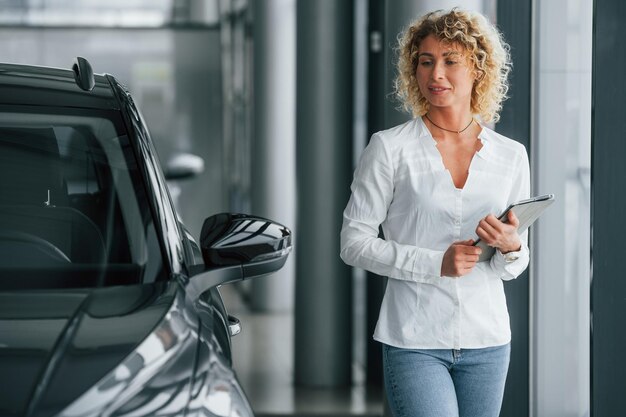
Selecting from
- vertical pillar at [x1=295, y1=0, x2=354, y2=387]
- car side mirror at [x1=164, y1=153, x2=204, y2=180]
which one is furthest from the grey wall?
car side mirror at [x1=164, y1=153, x2=204, y2=180]

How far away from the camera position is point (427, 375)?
2766 mm

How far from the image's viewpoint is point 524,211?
272 cm

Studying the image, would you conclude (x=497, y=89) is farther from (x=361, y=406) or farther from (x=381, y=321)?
(x=361, y=406)

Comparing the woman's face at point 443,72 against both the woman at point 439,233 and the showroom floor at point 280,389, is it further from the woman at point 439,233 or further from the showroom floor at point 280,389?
the showroom floor at point 280,389

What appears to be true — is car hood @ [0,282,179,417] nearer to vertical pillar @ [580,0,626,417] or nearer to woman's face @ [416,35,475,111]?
woman's face @ [416,35,475,111]

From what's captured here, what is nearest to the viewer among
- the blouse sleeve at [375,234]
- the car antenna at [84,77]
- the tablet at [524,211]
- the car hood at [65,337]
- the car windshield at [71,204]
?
the car hood at [65,337]

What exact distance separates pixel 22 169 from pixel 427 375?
1.12 meters

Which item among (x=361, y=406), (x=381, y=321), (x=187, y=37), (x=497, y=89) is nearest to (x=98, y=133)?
(x=381, y=321)

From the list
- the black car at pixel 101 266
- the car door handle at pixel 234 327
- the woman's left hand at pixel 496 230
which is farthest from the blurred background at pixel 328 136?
the black car at pixel 101 266

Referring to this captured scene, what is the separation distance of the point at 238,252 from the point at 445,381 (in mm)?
608

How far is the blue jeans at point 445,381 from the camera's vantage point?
2.74 meters

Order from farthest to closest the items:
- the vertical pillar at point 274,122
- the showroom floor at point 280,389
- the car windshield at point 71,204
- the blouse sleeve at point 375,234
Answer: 1. the vertical pillar at point 274,122
2. the showroom floor at point 280,389
3. the blouse sleeve at point 375,234
4. the car windshield at point 71,204

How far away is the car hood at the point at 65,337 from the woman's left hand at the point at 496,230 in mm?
740

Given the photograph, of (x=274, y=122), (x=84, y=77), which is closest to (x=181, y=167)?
(x=274, y=122)
